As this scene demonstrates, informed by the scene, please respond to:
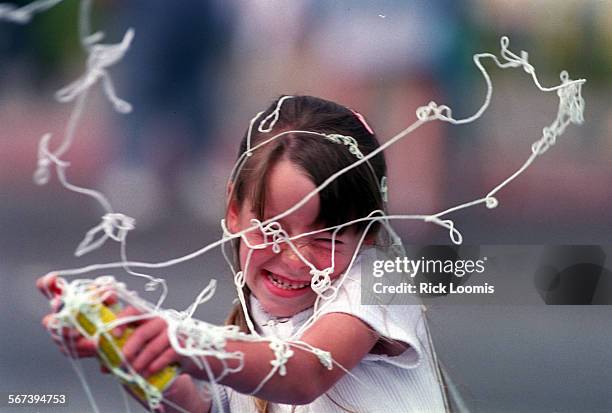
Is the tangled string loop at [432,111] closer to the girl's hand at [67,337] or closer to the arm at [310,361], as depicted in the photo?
the arm at [310,361]

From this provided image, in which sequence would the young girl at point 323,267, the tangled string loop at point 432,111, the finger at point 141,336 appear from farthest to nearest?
the tangled string loop at point 432,111 → the young girl at point 323,267 → the finger at point 141,336

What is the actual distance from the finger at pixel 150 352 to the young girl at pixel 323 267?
0.17 meters

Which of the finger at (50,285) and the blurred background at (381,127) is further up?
the blurred background at (381,127)

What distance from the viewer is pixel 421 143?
1.17 metres

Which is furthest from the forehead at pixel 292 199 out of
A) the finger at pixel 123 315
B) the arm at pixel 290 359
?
the finger at pixel 123 315

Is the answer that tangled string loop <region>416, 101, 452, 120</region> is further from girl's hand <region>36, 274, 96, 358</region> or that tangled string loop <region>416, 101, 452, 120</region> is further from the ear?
girl's hand <region>36, 274, 96, 358</region>

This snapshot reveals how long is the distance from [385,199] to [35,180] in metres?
0.43

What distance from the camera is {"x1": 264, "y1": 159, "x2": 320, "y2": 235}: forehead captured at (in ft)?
3.48

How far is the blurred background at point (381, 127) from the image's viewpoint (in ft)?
3.81

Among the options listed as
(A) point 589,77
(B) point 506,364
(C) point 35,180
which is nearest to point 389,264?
(B) point 506,364

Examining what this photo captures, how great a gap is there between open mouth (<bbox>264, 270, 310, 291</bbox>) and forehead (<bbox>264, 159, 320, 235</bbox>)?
0.21 ft

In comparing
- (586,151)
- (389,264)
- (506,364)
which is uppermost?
(586,151)

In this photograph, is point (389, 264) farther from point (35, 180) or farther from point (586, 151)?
point (35, 180)

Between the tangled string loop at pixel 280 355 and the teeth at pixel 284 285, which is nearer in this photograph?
the tangled string loop at pixel 280 355
